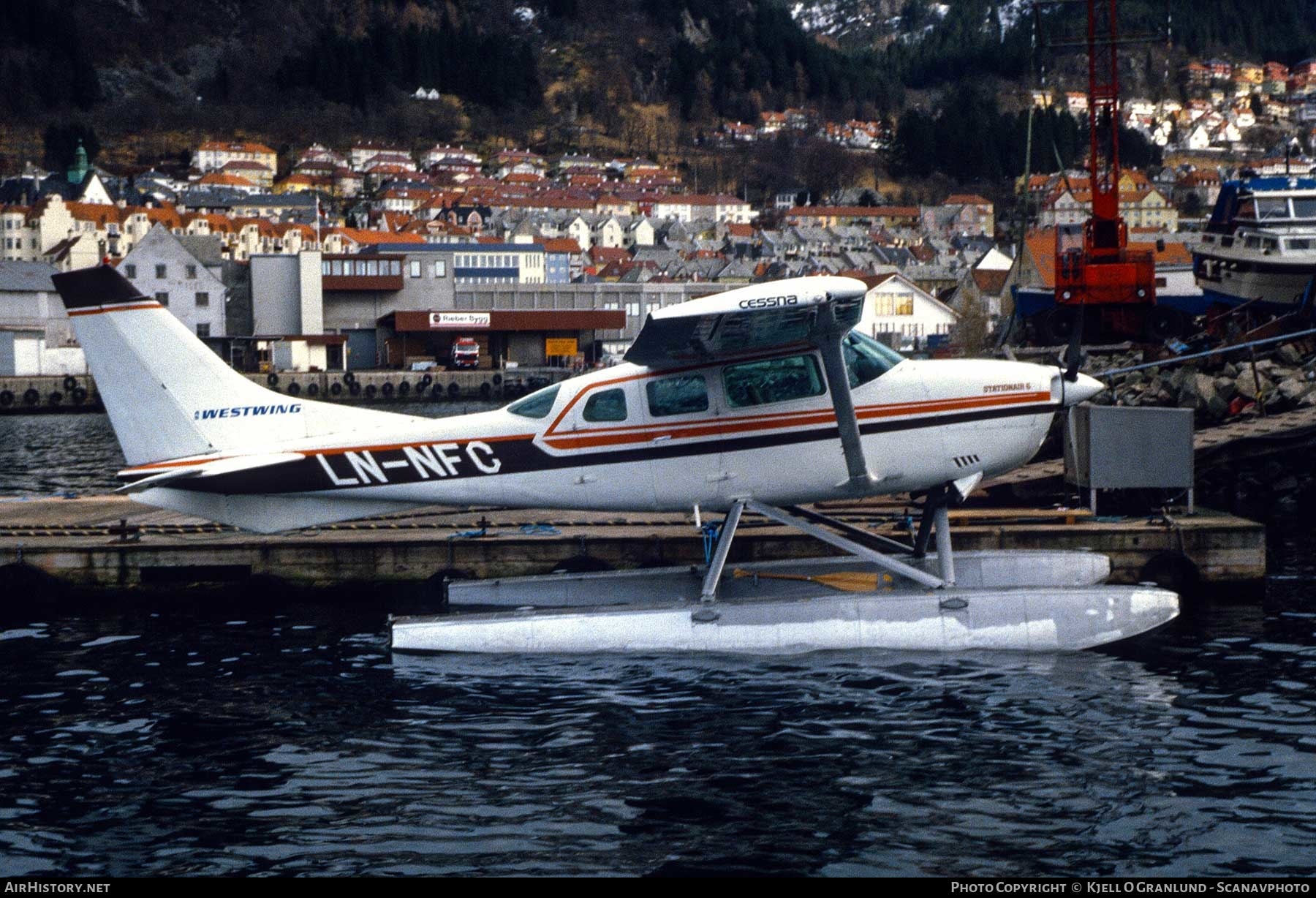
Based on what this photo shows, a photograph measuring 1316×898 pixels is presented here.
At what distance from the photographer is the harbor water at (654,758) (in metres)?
9.84

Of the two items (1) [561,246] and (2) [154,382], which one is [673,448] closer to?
(2) [154,382]

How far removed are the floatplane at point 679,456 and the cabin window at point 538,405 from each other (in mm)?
24

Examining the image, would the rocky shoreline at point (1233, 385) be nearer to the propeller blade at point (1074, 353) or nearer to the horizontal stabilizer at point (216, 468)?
the propeller blade at point (1074, 353)

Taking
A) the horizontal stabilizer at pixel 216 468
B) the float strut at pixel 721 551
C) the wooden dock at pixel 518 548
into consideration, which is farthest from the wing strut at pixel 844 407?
the horizontal stabilizer at pixel 216 468

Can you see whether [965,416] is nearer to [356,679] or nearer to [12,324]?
[356,679]

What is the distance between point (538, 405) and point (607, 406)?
78cm

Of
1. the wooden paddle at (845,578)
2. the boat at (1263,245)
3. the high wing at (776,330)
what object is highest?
the boat at (1263,245)

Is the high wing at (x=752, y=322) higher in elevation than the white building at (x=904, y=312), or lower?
lower

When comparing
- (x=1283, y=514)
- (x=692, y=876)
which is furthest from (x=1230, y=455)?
(x=692, y=876)

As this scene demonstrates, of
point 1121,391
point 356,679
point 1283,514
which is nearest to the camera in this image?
point 356,679

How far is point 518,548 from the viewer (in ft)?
59.9

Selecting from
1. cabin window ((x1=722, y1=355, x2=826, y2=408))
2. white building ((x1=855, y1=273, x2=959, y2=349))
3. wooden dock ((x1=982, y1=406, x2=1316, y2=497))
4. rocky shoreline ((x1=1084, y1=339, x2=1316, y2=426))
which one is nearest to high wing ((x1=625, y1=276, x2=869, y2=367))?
cabin window ((x1=722, y1=355, x2=826, y2=408))

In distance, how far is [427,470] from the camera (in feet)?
50.6

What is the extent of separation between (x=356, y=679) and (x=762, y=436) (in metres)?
4.71
